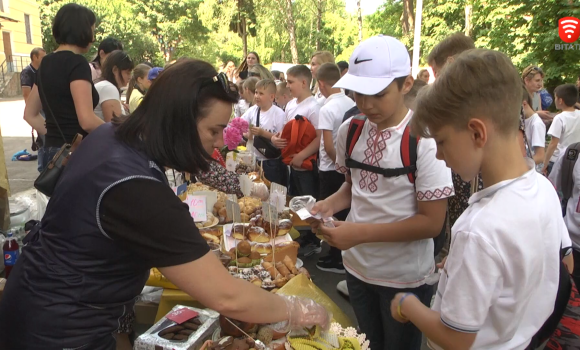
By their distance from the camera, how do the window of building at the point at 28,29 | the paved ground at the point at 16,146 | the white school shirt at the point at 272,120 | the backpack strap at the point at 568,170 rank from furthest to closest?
the window of building at the point at 28,29 → the paved ground at the point at 16,146 → the white school shirt at the point at 272,120 → the backpack strap at the point at 568,170

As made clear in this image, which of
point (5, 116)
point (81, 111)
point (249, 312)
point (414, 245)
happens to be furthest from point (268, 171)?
point (5, 116)

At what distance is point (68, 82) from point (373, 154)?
2333mm

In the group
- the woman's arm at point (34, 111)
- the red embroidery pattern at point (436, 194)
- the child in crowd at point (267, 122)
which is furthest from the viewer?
the child in crowd at point (267, 122)

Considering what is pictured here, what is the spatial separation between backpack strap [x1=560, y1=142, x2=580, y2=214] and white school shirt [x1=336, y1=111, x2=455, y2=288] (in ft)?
5.39

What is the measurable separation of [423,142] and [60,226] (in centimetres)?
137

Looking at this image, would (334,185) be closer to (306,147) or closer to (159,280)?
(306,147)

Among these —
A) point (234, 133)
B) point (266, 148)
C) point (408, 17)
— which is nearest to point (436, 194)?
point (234, 133)

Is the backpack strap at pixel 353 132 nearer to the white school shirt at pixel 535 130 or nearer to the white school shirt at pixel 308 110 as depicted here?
the white school shirt at pixel 308 110

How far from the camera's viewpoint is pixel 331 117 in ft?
14.5

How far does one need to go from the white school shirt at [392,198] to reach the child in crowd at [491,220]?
1.95ft

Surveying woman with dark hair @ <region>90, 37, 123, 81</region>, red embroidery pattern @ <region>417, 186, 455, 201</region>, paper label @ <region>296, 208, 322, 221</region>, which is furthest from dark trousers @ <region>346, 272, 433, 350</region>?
woman with dark hair @ <region>90, 37, 123, 81</region>

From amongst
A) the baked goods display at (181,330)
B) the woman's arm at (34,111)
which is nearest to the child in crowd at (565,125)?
the baked goods display at (181,330)

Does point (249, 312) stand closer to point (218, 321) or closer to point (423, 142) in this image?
point (218, 321)

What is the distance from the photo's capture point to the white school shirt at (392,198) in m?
1.79
